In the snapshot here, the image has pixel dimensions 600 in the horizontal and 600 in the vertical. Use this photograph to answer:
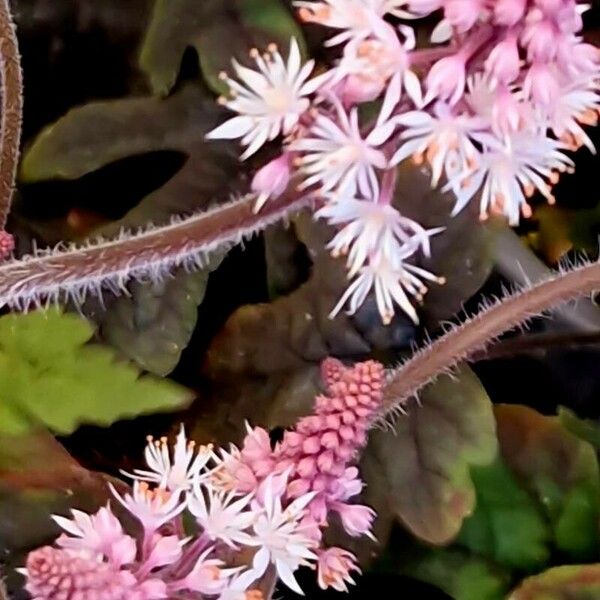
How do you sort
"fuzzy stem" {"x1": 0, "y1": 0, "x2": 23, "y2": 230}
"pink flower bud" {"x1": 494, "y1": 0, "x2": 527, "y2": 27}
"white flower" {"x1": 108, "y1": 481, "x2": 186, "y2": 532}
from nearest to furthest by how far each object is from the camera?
"pink flower bud" {"x1": 494, "y1": 0, "x2": 527, "y2": 27}
"white flower" {"x1": 108, "y1": 481, "x2": 186, "y2": 532}
"fuzzy stem" {"x1": 0, "y1": 0, "x2": 23, "y2": 230}

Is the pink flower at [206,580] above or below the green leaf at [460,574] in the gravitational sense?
above

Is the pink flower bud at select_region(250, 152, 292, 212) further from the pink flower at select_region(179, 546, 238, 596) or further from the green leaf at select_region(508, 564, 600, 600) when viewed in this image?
the green leaf at select_region(508, 564, 600, 600)

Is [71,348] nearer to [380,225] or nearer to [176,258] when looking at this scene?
[176,258]

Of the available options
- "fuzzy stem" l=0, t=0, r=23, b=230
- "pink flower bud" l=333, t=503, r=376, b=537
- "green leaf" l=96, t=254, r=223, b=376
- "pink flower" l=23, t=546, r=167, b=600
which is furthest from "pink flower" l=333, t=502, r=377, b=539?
"fuzzy stem" l=0, t=0, r=23, b=230

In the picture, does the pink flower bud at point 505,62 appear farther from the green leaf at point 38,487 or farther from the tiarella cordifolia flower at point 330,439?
the green leaf at point 38,487

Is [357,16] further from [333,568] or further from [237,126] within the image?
[333,568]

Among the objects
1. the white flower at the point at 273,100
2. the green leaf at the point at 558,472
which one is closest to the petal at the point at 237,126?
the white flower at the point at 273,100

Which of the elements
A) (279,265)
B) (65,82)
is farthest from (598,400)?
(65,82)
